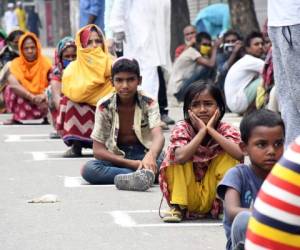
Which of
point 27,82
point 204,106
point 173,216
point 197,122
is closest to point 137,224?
point 173,216

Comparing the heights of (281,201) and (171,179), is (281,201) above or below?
above

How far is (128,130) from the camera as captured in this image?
29.8ft

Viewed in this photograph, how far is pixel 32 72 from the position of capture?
1532 centimetres

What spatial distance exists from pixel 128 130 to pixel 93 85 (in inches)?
74.4

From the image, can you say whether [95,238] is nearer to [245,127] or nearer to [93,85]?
[245,127]

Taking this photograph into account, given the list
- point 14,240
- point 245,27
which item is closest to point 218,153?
point 14,240

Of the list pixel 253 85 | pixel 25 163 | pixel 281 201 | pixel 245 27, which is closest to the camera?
pixel 281 201

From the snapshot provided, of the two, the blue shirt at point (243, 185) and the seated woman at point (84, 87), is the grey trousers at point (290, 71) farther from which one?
the seated woman at point (84, 87)

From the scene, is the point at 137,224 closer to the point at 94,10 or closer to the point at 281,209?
the point at 281,209

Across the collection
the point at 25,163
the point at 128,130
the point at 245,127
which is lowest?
the point at 25,163

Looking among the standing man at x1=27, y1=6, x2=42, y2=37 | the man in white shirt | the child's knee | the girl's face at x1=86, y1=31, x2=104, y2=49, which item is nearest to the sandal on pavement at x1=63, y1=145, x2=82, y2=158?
the girl's face at x1=86, y1=31, x2=104, y2=49

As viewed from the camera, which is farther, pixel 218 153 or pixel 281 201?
pixel 218 153

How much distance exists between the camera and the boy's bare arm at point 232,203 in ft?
17.4

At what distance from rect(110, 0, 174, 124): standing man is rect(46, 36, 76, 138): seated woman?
0.72 meters
